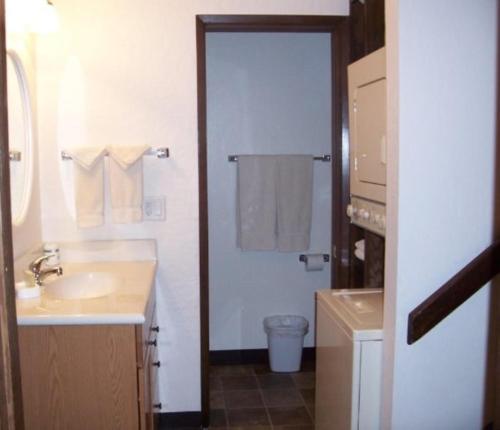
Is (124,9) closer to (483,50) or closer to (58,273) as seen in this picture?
(58,273)

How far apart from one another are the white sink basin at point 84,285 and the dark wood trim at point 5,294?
1.55 meters

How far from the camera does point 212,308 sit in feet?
12.1

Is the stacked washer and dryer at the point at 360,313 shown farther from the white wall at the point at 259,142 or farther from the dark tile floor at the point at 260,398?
the white wall at the point at 259,142

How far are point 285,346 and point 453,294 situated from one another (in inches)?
78.3

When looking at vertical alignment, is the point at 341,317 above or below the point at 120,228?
below

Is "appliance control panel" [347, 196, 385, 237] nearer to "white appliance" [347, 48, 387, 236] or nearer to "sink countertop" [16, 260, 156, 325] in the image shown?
"white appliance" [347, 48, 387, 236]

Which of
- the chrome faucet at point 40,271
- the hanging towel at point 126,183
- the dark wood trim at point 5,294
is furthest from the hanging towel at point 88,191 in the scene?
the dark wood trim at point 5,294

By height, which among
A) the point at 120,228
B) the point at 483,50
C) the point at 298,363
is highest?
the point at 483,50

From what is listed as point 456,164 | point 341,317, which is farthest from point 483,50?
point 341,317

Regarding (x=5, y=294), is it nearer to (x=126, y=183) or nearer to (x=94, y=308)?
(x=94, y=308)

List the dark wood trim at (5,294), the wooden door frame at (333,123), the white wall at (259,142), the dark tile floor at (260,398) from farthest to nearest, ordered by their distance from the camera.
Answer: the white wall at (259,142) → the dark tile floor at (260,398) → the wooden door frame at (333,123) → the dark wood trim at (5,294)

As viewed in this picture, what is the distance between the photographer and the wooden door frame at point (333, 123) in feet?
8.84

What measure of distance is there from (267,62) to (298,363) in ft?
6.41

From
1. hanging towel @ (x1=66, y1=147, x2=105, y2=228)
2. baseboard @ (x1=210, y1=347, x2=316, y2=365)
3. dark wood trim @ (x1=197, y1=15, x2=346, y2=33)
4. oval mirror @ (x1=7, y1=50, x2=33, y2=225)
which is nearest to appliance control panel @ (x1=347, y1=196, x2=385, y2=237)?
dark wood trim @ (x1=197, y1=15, x2=346, y2=33)
